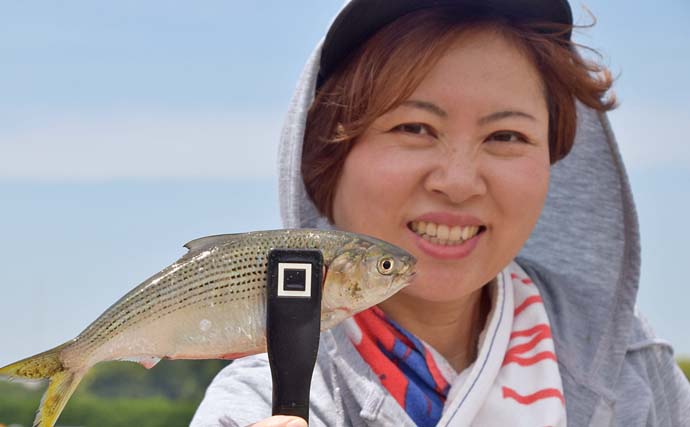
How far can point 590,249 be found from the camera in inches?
118

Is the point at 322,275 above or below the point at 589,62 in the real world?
below

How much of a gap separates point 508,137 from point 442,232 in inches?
12.1

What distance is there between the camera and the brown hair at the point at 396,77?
2287 millimetres

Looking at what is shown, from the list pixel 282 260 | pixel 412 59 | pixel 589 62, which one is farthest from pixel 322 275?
pixel 589 62

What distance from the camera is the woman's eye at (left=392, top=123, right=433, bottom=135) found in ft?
7.50

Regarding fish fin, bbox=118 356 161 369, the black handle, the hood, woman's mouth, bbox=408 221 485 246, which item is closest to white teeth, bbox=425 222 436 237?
woman's mouth, bbox=408 221 485 246

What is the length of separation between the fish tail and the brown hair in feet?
3.44

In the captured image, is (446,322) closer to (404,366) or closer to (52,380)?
(404,366)

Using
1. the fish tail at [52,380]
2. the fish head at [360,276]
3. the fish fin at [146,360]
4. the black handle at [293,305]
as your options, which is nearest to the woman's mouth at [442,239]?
the fish head at [360,276]

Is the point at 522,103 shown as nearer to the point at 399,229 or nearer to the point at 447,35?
the point at 447,35

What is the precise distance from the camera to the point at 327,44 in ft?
7.91

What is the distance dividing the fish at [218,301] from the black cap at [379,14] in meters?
0.90

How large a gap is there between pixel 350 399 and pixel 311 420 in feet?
0.40

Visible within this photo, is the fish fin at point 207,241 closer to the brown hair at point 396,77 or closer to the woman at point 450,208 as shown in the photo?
the woman at point 450,208
